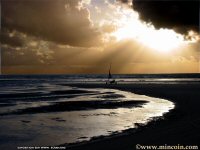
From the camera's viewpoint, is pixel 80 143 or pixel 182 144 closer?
pixel 182 144

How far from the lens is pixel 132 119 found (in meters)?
19.8

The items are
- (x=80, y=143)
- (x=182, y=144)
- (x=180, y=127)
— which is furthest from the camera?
(x=180, y=127)

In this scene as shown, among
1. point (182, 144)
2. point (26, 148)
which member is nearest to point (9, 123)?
point (26, 148)

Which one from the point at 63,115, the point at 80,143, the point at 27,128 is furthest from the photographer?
the point at 63,115

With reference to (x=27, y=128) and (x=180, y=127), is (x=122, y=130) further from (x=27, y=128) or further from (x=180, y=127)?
(x=27, y=128)

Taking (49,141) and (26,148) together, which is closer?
(26,148)

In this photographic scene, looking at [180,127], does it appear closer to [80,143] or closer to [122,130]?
[122,130]

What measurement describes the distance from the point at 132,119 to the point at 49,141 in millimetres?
7075

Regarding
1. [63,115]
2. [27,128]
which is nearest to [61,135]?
[27,128]

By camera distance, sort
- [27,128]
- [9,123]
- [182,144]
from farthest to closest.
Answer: [9,123] → [27,128] → [182,144]

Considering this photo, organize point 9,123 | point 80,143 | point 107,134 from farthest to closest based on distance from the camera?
point 9,123 < point 107,134 < point 80,143

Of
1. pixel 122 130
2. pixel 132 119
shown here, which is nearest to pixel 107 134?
pixel 122 130

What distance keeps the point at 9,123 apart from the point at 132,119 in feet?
23.1

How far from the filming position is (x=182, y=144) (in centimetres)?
1218
